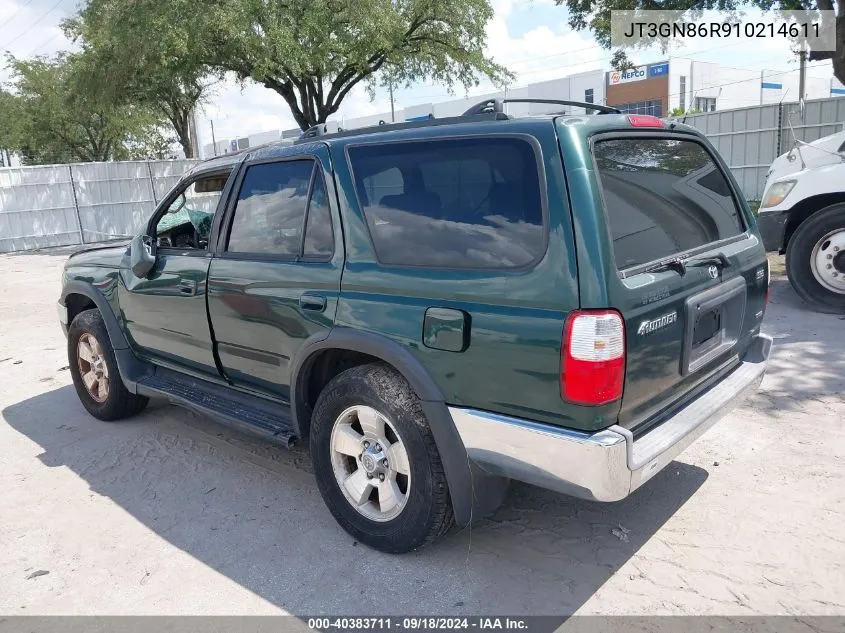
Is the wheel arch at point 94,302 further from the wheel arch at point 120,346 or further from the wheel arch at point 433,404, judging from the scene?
the wheel arch at point 433,404

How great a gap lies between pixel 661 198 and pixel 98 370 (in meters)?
4.08

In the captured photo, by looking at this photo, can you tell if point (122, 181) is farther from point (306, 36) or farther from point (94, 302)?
point (94, 302)

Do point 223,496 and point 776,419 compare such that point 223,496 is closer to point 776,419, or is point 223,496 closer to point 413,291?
point 413,291

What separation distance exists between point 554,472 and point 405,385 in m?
0.75

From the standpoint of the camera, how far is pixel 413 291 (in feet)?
9.16

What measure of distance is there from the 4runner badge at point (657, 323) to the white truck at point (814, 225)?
492 cm

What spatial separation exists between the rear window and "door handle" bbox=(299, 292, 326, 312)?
136 cm

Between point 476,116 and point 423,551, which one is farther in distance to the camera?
point 423,551

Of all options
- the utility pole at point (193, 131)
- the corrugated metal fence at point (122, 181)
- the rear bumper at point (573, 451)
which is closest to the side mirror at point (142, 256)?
the rear bumper at point (573, 451)

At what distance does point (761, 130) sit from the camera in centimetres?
1539

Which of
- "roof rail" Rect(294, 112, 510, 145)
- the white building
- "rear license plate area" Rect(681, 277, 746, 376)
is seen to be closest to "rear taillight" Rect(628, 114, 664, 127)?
"roof rail" Rect(294, 112, 510, 145)

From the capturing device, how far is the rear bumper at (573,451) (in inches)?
94.3

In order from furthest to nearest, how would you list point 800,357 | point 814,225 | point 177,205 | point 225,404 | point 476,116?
point 814,225
point 800,357
point 177,205
point 225,404
point 476,116

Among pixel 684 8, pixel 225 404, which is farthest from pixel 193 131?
pixel 225 404
